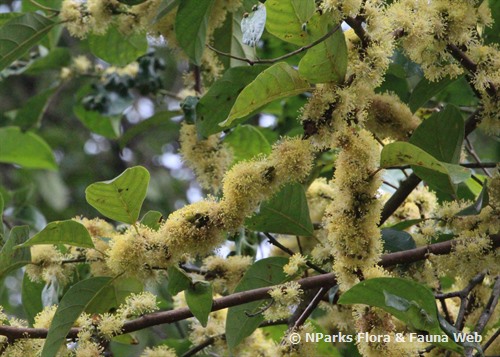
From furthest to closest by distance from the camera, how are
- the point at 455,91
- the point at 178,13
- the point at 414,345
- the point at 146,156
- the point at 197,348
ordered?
the point at 146,156, the point at 455,91, the point at 197,348, the point at 178,13, the point at 414,345

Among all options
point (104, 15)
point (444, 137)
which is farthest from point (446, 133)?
point (104, 15)

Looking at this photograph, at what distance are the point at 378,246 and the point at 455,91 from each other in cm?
90

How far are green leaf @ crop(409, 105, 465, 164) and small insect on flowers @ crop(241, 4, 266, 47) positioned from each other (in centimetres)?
36

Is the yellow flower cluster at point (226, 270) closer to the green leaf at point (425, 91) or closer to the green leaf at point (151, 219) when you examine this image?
the green leaf at point (151, 219)

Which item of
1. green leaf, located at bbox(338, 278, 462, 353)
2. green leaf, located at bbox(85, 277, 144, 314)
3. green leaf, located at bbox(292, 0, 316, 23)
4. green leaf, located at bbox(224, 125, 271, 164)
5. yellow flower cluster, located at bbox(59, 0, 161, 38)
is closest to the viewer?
green leaf, located at bbox(338, 278, 462, 353)

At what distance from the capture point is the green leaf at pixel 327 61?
129 cm

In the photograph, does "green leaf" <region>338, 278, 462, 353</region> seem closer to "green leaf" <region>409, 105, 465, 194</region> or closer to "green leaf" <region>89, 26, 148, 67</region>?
"green leaf" <region>409, 105, 465, 194</region>

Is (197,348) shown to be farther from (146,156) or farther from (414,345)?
(146,156)

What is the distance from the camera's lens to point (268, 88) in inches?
51.7

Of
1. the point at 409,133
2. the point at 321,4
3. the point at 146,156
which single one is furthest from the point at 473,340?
the point at 146,156

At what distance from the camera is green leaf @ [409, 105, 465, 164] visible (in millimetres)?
1442

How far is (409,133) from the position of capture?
1605mm

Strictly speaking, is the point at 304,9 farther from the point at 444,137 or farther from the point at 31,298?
the point at 31,298

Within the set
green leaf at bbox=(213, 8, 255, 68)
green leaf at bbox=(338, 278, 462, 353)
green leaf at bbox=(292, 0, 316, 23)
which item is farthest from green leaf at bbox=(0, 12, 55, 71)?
green leaf at bbox=(338, 278, 462, 353)
